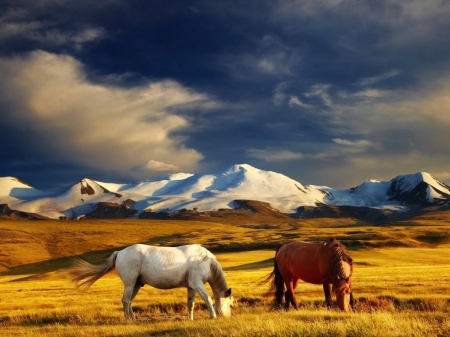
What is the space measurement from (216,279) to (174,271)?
1.49 metres

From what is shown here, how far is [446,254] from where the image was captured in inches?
2788

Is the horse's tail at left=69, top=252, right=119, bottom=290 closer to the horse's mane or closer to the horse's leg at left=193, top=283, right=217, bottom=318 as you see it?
the horse's leg at left=193, top=283, right=217, bottom=318

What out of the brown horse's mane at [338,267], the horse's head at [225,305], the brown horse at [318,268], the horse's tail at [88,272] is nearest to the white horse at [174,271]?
the horse's head at [225,305]

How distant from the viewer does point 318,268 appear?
49.1ft

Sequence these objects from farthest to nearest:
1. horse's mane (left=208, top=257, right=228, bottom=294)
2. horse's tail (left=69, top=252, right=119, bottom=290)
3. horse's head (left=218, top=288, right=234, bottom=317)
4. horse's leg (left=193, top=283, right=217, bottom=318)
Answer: horse's tail (left=69, top=252, right=119, bottom=290), horse's mane (left=208, top=257, right=228, bottom=294), horse's head (left=218, top=288, right=234, bottom=317), horse's leg (left=193, top=283, right=217, bottom=318)

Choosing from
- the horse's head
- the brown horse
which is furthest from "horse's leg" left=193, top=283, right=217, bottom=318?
the brown horse

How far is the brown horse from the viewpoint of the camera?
13938mm

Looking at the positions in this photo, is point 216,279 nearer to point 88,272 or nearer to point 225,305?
point 225,305

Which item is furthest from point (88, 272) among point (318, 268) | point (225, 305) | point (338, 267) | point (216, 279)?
point (338, 267)

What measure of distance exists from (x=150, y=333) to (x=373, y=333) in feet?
19.8

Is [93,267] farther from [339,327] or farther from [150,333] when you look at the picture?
[339,327]

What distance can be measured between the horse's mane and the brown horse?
2474 mm

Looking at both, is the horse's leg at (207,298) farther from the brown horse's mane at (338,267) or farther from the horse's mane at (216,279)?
the brown horse's mane at (338,267)

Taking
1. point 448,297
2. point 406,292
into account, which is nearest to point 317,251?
point 448,297
